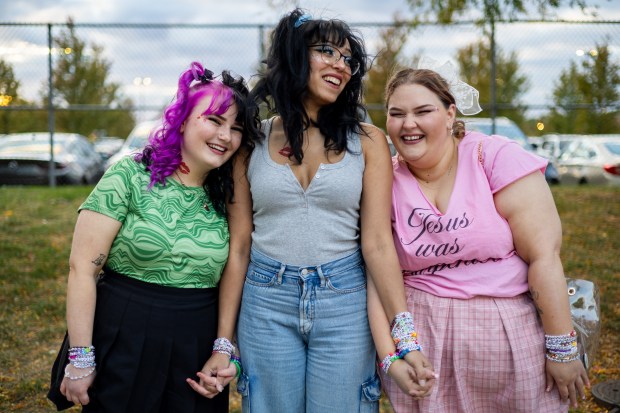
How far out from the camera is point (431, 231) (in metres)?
2.49

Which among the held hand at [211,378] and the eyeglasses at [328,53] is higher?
the eyeglasses at [328,53]

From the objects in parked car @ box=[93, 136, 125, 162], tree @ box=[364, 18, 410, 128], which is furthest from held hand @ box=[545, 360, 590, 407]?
parked car @ box=[93, 136, 125, 162]

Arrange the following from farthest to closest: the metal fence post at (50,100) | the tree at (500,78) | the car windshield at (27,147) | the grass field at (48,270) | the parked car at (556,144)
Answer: the parked car at (556,144) < the car windshield at (27,147) < the tree at (500,78) < the metal fence post at (50,100) < the grass field at (48,270)

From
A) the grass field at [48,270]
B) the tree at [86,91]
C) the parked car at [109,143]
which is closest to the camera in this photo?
the grass field at [48,270]

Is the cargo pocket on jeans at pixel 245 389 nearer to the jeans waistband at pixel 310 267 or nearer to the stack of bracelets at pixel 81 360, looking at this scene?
the jeans waistband at pixel 310 267

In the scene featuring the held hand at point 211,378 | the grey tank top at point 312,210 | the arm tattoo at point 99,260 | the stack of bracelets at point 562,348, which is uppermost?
the grey tank top at point 312,210

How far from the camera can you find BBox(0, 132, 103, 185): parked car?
435 inches

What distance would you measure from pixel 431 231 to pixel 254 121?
0.83 meters

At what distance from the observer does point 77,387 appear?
7.79ft

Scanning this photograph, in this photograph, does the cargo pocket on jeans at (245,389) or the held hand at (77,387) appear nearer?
the held hand at (77,387)

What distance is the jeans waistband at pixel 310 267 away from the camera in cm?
245

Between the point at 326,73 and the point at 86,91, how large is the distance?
55.4 feet

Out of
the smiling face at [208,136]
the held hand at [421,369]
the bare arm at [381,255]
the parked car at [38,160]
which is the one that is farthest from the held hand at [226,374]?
the parked car at [38,160]

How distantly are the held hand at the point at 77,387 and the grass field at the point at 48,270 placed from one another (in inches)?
70.0
